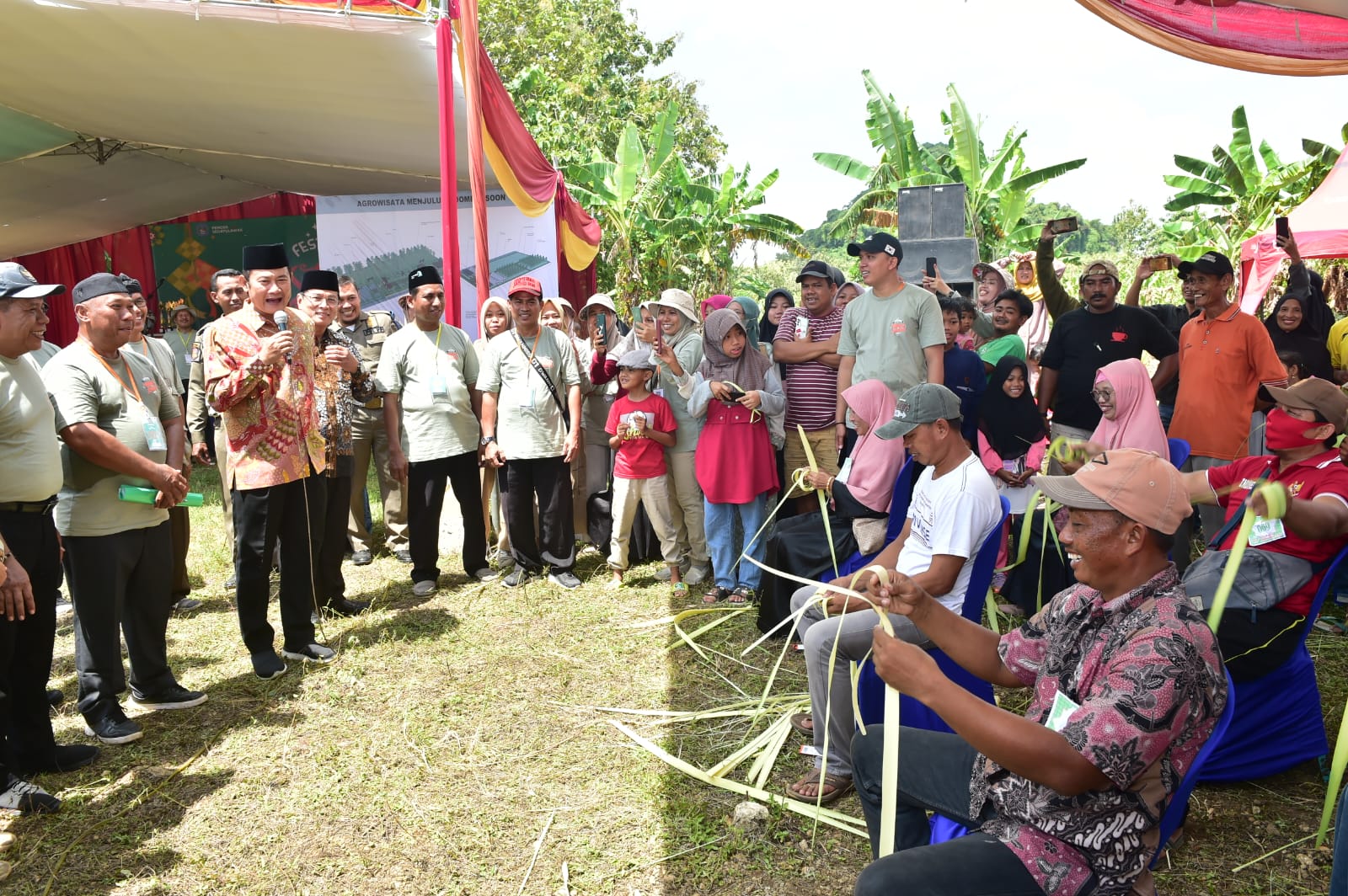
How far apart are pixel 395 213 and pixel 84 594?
822cm

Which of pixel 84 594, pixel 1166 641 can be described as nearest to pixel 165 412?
pixel 84 594

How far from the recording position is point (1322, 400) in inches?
131

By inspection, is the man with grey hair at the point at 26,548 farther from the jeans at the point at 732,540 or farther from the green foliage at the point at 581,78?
the green foliage at the point at 581,78

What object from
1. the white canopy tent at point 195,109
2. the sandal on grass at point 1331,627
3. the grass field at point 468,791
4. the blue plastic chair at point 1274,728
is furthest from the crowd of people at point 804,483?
the white canopy tent at point 195,109

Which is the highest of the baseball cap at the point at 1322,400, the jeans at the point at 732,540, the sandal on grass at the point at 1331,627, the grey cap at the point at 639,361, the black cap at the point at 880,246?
the black cap at the point at 880,246

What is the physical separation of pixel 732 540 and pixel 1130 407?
2414 millimetres

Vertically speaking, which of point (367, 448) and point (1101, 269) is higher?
point (1101, 269)

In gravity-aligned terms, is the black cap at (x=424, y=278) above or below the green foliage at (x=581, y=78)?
below

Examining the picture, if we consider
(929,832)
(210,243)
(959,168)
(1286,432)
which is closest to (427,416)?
(929,832)

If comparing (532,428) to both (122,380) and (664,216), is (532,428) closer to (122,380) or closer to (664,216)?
(122,380)

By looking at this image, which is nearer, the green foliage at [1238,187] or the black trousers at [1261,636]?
the black trousers at [1261,636]

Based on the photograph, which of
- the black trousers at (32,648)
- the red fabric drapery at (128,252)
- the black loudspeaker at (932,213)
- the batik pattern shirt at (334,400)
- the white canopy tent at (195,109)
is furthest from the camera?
the red fabric drapery at (128,252)

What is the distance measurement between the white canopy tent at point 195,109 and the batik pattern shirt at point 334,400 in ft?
7.20

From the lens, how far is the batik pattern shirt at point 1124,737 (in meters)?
1.82
